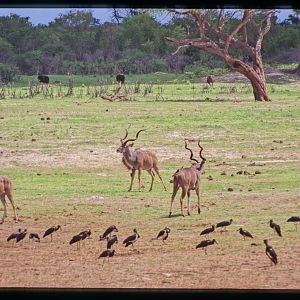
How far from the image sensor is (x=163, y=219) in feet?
18.2

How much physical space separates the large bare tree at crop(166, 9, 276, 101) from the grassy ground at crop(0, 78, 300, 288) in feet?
0.44

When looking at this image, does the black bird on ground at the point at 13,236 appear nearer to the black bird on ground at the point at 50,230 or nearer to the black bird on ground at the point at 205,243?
the black bird on ground at the point at 50,230

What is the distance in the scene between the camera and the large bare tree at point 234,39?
581cm

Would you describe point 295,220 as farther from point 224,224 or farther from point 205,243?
point 205,243

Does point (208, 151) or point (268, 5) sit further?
point (208, 151)

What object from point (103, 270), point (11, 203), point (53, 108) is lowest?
point (103, 270)

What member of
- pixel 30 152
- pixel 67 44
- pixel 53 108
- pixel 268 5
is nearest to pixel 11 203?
pixel 30 152

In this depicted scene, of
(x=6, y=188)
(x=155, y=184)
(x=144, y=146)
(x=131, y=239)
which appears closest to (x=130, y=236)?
(x=131, y=239)

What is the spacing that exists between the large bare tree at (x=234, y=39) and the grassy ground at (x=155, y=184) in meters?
0.14

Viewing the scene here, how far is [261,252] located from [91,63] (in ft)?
5.97

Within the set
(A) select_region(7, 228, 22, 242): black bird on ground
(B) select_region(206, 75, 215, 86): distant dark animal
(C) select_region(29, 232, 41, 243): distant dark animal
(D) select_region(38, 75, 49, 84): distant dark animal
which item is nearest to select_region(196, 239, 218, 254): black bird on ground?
(C) select_region(29, 232, 41, 243): distant dark animal

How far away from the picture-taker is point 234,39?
590cm

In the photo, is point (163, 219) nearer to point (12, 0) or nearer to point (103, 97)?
point (103, 97)

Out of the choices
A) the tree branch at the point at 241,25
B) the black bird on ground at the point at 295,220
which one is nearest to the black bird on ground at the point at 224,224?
the black bird on ground at the point at 295,220
